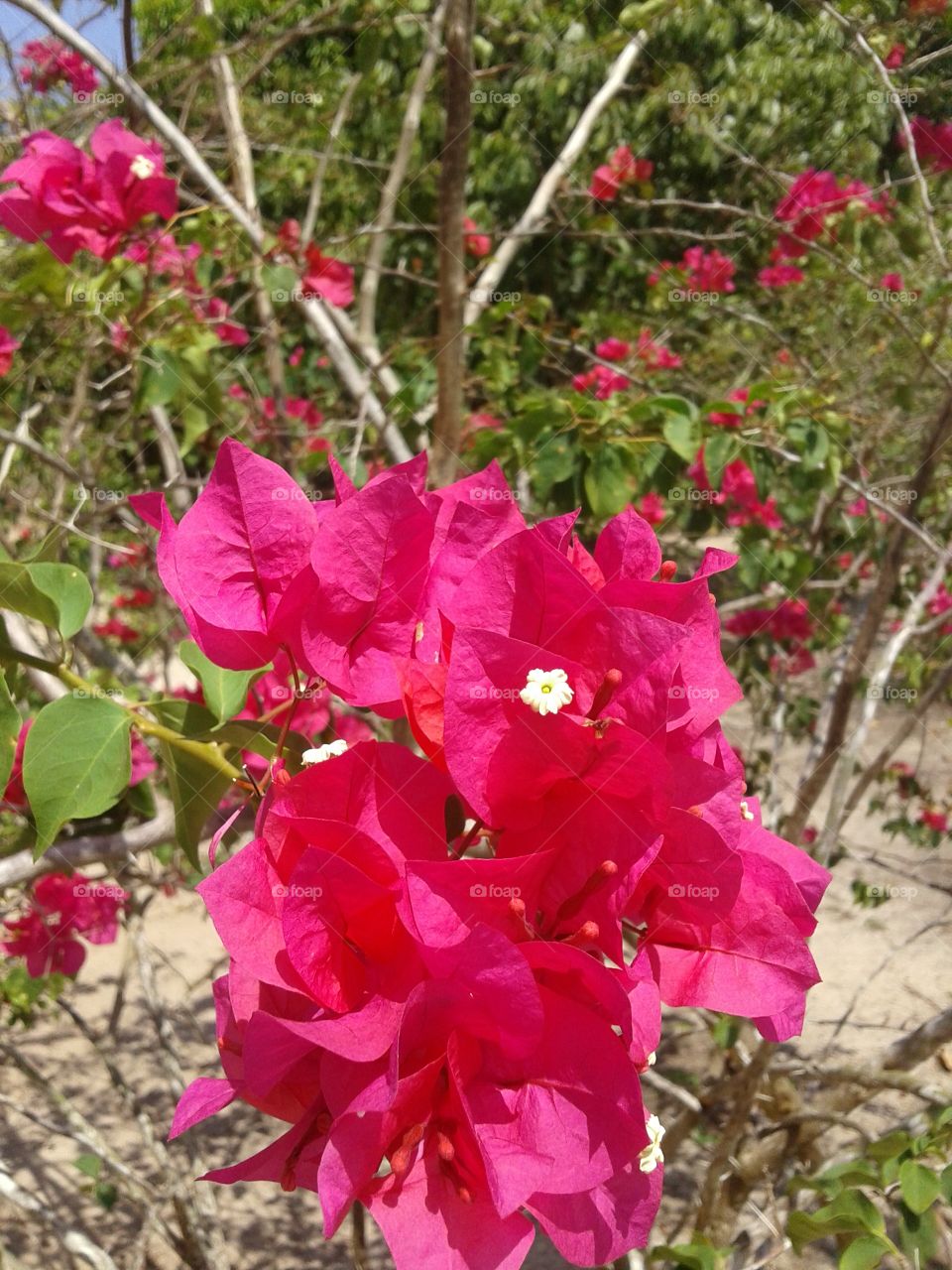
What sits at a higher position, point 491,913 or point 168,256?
point 168,256

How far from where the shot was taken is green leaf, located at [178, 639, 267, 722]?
1.93ft

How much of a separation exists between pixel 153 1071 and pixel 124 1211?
427mm

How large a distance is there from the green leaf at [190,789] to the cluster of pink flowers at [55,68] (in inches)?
64.1

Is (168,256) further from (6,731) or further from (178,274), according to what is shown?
(6,731)

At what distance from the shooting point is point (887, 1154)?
0.81 meters

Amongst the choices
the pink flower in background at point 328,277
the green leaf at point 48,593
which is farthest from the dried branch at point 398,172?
the green leaf at point 48,593

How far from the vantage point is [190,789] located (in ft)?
1.88

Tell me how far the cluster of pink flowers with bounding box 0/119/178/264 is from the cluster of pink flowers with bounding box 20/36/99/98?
0.76m

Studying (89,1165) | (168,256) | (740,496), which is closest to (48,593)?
(89,1165)

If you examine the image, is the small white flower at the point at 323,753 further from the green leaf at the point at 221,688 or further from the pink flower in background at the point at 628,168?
the pink flower in background at the point at 628,168

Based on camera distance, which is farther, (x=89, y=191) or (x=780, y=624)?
(x=780, y=624)

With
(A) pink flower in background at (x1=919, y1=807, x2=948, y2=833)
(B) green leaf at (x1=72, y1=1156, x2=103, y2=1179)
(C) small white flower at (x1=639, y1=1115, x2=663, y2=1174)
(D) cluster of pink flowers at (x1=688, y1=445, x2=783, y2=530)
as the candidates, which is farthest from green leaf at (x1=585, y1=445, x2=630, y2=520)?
(A) pink flower in background at (x1=919, y1=807, x2=948, y2=833)

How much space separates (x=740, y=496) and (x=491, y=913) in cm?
157

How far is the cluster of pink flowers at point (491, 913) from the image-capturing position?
1.13 feet
